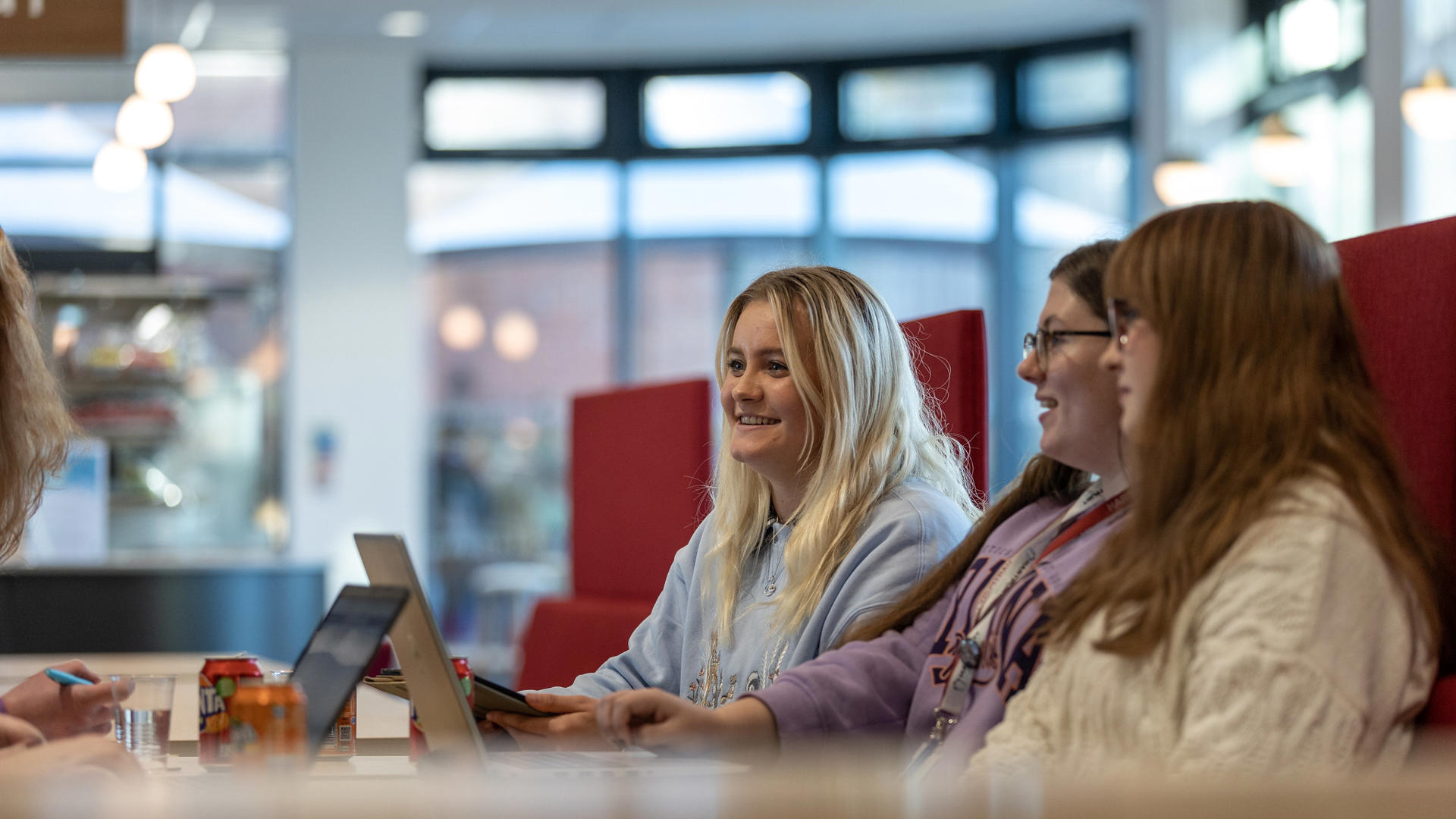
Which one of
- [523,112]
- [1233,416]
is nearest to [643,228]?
[523,112]

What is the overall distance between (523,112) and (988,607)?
655 centimetres

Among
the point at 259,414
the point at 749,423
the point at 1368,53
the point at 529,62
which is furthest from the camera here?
the point at 529,62

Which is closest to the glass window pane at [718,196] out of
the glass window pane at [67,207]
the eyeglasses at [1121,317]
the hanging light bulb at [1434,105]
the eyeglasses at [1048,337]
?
the glass window pane at [67,207]

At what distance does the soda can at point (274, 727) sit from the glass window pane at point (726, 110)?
268 inches

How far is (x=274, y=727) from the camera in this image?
1.06 m

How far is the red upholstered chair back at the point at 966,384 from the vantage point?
2.17 meters

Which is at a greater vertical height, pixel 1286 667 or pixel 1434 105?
pixel 1434 105

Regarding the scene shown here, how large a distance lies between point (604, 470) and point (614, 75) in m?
4.69

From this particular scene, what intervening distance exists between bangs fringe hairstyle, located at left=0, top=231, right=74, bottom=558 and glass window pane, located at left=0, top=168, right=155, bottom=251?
5.29 meters

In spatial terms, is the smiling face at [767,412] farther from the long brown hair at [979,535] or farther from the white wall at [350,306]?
the white wall at [350,306]

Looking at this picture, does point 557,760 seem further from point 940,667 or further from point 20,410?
point 20,410

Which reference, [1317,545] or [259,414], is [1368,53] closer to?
[1317,545]

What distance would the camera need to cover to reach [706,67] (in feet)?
25.1

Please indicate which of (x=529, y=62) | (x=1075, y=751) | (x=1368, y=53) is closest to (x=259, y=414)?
(x=529, y=62)
